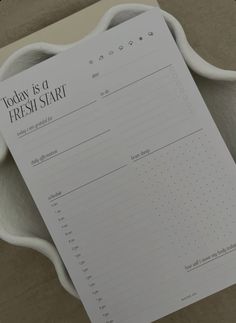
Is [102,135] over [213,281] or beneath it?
over

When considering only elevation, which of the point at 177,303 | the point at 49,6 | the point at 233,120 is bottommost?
the point at 177,303

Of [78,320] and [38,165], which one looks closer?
[38,165]

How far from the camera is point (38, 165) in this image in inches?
13.1

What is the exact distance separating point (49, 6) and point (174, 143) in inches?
9.7

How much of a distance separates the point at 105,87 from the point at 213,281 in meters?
0.17

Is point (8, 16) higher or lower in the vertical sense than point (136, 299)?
higher

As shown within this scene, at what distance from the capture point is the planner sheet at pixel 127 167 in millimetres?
325

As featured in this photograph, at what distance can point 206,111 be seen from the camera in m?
0.32

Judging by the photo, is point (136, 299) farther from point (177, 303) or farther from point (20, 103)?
point (20, 103)

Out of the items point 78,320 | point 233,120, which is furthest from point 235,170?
point 78,320

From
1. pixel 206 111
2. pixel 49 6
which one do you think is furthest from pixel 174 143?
pixel 49 6

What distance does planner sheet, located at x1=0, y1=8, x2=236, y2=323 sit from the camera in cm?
32

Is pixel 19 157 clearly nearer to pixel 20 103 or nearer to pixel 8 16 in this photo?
pixel 20 103

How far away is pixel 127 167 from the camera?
→ 33 centimetres
